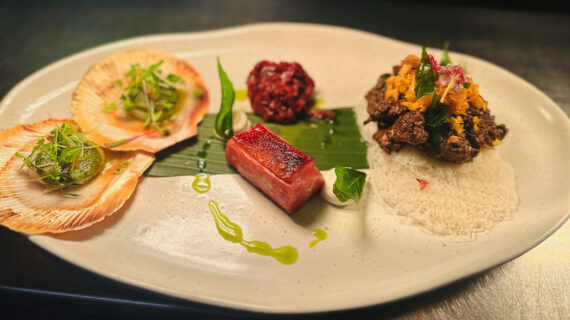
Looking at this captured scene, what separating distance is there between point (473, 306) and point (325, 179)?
1.59 m

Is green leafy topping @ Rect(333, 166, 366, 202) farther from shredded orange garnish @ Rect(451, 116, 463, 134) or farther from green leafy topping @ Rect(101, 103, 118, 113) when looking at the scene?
green leafy topping @ Rect(101, 103, 118, 113)

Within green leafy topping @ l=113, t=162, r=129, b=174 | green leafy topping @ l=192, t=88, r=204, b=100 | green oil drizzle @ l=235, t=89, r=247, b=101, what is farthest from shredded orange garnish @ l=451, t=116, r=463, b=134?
green leafy topping @ l=113, t=162, r=129, b=174

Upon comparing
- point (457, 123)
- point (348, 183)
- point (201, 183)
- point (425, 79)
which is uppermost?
point (425, 79)

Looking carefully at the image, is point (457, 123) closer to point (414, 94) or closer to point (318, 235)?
point (414, 94)

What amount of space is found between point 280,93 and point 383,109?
1.12 metres

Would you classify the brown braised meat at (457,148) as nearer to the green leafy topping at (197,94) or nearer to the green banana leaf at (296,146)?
the green banana leaf at (296,146)

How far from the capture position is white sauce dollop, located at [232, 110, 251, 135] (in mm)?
3674

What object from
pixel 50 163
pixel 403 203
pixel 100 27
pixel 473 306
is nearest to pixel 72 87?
pixel 50 163

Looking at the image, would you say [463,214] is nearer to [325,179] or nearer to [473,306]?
[473,306]

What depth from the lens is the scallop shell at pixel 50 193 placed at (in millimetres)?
2736

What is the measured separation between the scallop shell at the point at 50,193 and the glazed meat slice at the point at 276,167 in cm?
98

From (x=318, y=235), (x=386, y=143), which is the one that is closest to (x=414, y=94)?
(x=386, y=143)

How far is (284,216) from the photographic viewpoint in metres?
3.08

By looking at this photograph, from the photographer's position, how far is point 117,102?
3844 millimetres
